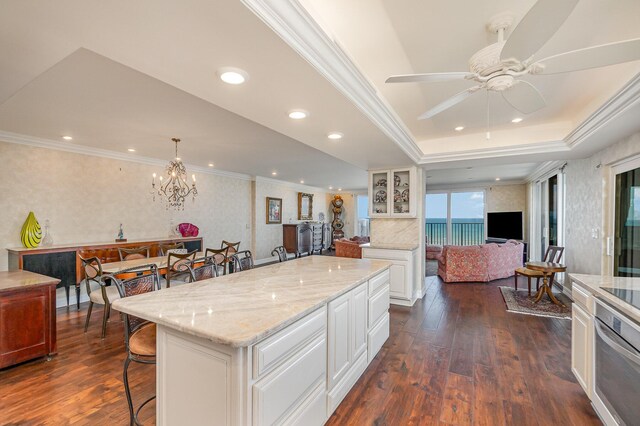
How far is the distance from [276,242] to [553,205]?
6932 millimetres

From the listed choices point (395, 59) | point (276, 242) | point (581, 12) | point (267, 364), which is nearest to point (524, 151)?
point (581, 12)

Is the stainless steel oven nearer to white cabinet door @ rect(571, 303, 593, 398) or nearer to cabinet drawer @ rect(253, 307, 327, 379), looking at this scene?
white cabinet door @ rect(571, 303, 593, 398)

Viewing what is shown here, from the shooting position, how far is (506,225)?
8.35m

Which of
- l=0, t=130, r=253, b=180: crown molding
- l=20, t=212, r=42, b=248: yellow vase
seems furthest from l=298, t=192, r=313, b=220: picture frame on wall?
l=20, t=212, r=42, b=248: yellow vase

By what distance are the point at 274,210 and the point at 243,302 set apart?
23.2 ft

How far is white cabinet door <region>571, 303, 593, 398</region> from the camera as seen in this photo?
6.40 ft

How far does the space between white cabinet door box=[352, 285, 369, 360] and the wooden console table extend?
281 cm

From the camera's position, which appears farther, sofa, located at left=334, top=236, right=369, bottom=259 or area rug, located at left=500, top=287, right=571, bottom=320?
sofa, located at left=334, top=236, right=369, bottom=259

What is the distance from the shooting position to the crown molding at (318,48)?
1.20 m

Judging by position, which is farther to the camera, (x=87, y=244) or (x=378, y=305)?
(x=87, y=244)

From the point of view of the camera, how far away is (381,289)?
2.85 meters

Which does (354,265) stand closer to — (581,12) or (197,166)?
(581,12)

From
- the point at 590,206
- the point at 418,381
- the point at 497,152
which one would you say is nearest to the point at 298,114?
the point at 418,381

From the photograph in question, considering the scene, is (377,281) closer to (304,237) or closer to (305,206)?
(304,237)
